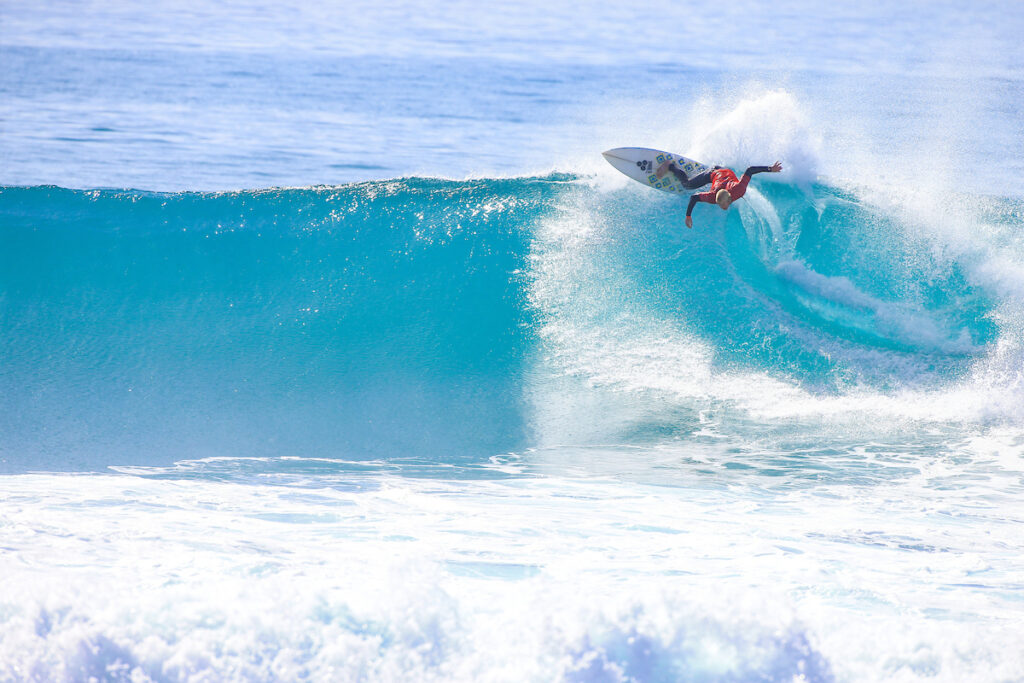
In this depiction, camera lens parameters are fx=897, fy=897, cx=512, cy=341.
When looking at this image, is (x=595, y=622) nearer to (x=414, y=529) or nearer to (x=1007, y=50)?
(x=414, y=529)

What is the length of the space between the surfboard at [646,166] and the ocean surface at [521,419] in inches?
13.7

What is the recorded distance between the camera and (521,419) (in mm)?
7375

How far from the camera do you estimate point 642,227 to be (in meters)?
8.95

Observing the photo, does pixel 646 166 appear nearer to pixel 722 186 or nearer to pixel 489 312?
pixel 722 186

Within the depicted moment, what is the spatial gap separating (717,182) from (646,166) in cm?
85

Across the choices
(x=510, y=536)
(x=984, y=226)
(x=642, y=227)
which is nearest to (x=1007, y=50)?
(x=984, y=226)

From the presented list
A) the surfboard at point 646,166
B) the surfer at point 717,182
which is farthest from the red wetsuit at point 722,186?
the surfboard at point 646,166

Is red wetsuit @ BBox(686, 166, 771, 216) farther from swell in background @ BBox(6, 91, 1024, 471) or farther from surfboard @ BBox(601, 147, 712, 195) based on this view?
swell in background @ BBox(6, 91, 1024, 471)

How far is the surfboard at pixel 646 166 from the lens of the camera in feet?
28.3

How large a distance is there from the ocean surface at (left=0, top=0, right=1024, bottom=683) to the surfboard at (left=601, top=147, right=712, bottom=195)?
1.14 ft

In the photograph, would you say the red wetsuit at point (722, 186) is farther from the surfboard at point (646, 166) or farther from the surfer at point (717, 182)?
the surfboard at point (646, 166)

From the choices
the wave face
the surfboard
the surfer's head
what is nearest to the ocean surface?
the wave face

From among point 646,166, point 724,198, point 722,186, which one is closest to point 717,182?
point 722,186

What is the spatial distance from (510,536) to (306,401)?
2784mm
